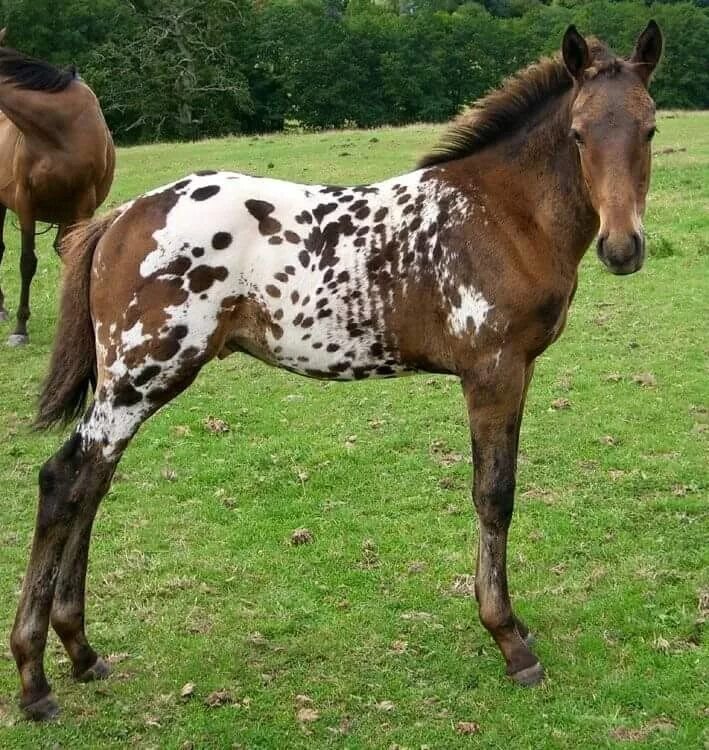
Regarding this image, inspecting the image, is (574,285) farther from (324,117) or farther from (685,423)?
(324,117)

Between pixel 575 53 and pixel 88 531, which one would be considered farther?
pixel 88 531

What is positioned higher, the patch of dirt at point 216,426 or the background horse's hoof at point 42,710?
the background horse's hoof at point 42,710

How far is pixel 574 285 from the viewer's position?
3936 millimetres

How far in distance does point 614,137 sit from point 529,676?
233cm

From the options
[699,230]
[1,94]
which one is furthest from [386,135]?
[1,94]

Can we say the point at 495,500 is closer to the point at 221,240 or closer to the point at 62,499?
the point at 221,240

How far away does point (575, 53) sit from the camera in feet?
11.6

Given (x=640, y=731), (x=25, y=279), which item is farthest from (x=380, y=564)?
(x=25, y=279)

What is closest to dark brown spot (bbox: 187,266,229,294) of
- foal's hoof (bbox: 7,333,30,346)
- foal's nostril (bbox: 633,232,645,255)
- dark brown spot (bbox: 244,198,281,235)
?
dark brown spot (bbox: 244,198,281,235)

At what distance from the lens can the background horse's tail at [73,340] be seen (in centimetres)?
390

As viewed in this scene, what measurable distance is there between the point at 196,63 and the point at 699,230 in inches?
1318

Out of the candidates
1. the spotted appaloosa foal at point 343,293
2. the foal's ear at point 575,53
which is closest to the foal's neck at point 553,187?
the spotted appaloosa foal at point 343,293

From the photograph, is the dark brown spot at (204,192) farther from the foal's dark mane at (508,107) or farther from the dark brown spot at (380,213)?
the foal's dark mane at (508,107)

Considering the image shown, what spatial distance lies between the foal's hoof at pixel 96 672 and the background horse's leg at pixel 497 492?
68.7 inches
